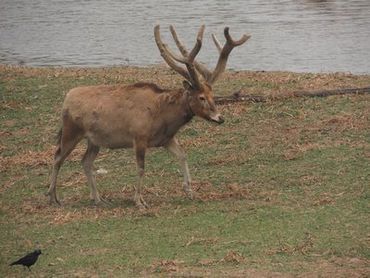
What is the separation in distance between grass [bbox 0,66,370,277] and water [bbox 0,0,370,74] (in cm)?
732

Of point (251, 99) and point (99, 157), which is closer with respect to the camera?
point (99, 157)

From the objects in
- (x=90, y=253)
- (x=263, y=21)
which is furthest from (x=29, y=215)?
(x=263, y=21)

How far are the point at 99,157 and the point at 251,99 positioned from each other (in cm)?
332

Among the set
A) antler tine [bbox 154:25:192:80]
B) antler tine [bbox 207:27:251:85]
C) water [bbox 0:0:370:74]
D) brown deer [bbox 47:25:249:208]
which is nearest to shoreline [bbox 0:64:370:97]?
water [bbox 0:0:370:74]

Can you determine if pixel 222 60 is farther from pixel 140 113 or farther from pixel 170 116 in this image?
pixel 140 113

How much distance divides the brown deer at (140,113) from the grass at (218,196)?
27.8 inches

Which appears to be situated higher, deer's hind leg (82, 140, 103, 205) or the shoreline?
deer's hind leg (82, 140, 103, 205)

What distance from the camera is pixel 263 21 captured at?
33.8 m

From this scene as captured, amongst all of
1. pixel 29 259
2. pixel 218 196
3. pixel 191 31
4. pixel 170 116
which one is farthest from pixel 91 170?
pixel 191 31

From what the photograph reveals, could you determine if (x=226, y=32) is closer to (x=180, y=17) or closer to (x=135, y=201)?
(x=135, y=201)

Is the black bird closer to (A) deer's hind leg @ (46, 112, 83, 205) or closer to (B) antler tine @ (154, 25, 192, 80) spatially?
(A) deer's hind leg @ (46, 112, 83, 205)

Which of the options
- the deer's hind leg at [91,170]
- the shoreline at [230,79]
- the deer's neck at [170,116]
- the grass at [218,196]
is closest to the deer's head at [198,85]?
the deer's neck at [170,116]

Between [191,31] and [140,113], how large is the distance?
1914 cm

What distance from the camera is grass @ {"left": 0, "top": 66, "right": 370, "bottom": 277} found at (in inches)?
375
